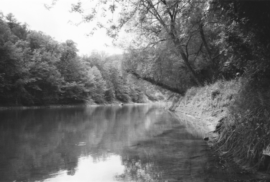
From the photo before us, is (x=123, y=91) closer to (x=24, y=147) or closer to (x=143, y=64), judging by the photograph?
(x=143, y=64)

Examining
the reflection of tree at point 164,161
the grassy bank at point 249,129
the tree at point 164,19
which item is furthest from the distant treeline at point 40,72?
the grassy bank at point 249,129

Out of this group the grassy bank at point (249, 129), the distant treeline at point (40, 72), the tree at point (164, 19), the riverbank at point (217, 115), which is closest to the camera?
the grassy bank at point (249, 129)

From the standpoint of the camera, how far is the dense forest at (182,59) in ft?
18.3

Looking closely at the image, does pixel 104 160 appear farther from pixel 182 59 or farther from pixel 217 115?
pixel 182 59

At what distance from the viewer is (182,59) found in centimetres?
2453

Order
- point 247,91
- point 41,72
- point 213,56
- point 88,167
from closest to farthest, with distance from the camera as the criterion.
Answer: point 88,167 < point 247,91 < point 213,56 < point 41,72

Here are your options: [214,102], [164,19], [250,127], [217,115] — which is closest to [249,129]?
[250,127]

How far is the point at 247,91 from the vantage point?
698 centimetres

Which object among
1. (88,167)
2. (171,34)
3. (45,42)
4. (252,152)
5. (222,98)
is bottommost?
(88,167)

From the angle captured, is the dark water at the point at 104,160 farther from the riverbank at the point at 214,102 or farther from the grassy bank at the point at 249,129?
the riverbank at the point at 214,102

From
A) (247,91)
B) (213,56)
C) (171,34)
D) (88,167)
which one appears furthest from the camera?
(213,56)

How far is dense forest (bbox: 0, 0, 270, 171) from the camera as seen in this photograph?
5590mm

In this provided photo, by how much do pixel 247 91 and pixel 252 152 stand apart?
7.89 feet

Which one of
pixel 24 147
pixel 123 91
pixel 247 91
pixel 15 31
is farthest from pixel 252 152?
pixel 123 91
